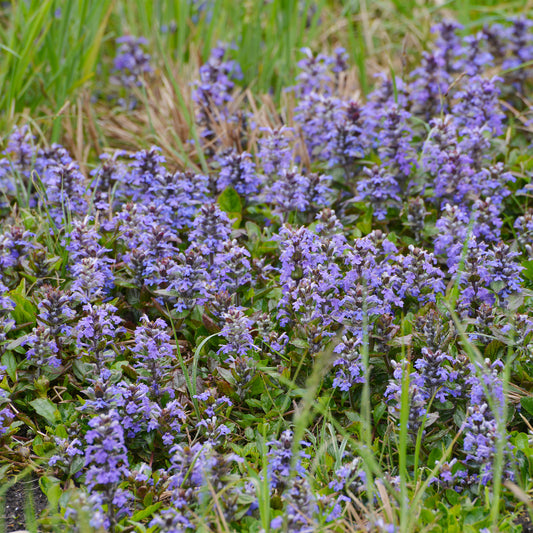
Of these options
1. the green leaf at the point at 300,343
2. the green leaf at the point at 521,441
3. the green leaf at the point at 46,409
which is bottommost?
the green leaf at the point at 46,409

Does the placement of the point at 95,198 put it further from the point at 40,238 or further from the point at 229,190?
the point at 229,190

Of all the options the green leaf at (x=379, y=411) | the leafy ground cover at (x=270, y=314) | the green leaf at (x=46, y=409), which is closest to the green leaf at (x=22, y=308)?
the leafy ground cover at (x=270, y=314)

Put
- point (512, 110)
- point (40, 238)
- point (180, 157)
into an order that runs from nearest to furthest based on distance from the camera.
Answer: point (40, 238) < point (180, 157) < point (512, 110)

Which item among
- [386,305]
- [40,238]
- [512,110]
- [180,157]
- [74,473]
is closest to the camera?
[74,473]

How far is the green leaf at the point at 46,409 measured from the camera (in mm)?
3035

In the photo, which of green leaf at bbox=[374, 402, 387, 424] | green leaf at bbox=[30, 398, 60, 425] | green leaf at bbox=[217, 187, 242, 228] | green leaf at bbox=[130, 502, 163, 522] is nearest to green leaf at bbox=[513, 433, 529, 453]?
green leaf at bbox=[374, 402, 387, 424]

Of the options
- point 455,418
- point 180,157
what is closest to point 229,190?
point 180,157

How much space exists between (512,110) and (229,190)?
2.49 m

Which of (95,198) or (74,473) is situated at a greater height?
(95,198)

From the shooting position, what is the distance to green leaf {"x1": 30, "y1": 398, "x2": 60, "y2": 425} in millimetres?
3035

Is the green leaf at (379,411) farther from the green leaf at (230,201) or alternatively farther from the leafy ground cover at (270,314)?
the green leaf at (230,201)

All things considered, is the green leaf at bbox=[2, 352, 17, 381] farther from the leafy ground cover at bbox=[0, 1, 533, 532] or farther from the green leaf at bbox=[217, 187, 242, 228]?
the green leaf at bbox=[217, 187, 242, 228]

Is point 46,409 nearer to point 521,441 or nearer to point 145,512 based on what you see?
point 145,512

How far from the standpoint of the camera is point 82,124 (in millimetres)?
5367
